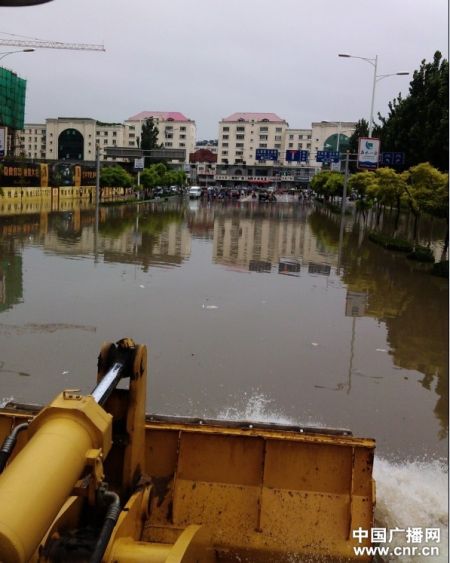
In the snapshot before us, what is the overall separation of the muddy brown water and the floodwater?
3 centimetres

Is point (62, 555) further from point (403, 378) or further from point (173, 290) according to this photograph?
point (173, 290)

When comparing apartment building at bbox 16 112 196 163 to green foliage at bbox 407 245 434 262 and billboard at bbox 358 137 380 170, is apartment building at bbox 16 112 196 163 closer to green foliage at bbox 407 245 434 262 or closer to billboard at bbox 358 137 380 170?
billboard at bbox 358 137 380 170

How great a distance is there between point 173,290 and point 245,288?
6.43 feet

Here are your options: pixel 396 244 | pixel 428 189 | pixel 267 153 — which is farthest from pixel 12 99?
pixel 428 189

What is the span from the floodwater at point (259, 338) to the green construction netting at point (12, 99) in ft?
193

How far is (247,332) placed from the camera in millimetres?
10328

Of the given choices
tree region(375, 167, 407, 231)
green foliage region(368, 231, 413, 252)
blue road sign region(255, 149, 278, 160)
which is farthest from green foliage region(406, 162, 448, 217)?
blue road sign region(255, 149, 278, 160)

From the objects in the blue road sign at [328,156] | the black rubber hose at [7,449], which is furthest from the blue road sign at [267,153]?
the black rubber hose at [7,449]

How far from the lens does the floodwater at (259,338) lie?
6773 mm

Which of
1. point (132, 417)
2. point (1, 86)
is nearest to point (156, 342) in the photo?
point (132, 417)

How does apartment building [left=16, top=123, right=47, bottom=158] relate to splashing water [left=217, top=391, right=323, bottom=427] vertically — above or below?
above

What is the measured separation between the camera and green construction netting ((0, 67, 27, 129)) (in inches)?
2793

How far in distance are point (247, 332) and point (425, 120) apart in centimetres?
2326

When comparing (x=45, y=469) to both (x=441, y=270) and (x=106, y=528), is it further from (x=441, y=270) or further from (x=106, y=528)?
(x=441, y=270)
